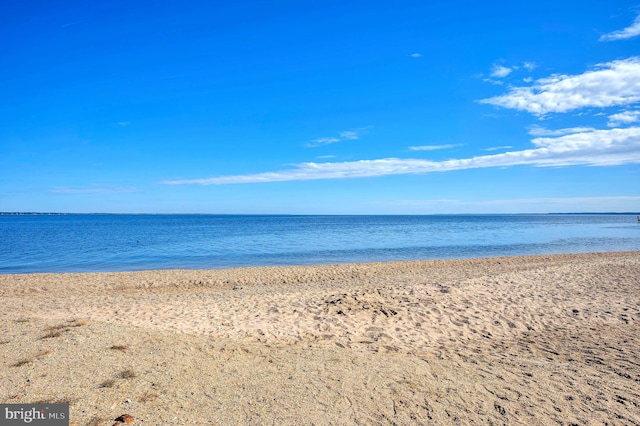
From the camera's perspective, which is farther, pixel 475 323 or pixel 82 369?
pixel 475 323

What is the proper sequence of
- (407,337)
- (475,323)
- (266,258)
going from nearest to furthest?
(407,337) < (475,323) < (266,258)

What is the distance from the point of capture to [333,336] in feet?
28.5

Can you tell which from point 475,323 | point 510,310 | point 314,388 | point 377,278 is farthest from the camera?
point 377,278

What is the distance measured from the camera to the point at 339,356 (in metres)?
7.38

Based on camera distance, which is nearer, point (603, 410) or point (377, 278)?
point (603, 410)

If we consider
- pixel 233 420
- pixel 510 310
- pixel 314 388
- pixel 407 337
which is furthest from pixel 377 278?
pixel 233 420

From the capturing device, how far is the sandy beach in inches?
209

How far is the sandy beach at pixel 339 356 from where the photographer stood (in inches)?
209

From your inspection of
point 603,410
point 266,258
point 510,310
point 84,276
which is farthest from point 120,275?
point 603,410

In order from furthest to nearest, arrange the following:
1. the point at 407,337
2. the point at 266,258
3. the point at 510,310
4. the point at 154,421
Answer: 1. the point at 266,258
2. the point at 510,310
3. the point at 407,337
4. the point at 154,421

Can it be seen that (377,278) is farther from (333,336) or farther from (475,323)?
(333,336)

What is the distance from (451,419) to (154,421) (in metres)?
3.87

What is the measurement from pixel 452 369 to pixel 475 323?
3350 millimetres

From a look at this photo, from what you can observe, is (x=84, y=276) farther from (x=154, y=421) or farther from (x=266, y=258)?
(x=154, y=421)
